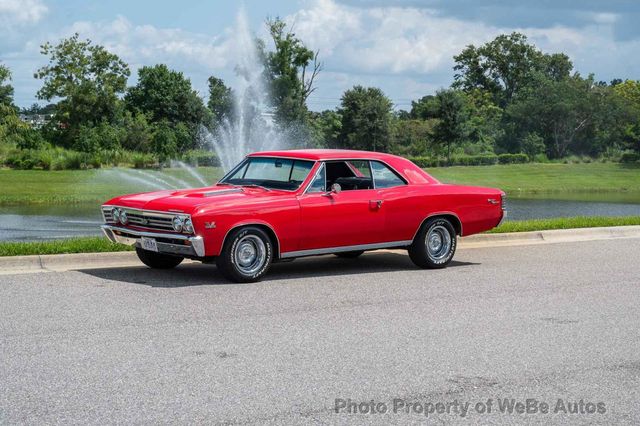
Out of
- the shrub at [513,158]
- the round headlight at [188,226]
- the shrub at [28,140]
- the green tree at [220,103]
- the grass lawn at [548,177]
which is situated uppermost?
the green tree at [220,103]

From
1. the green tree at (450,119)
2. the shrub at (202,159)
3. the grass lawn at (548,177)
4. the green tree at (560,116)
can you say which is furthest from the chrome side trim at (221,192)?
the green tree at (560,116)

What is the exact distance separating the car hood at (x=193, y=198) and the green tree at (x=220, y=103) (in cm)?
5290

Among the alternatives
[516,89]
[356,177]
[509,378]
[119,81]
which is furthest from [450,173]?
[516,89]

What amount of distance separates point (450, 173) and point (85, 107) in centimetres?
2210

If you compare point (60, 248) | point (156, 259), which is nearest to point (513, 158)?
point (60, 248)

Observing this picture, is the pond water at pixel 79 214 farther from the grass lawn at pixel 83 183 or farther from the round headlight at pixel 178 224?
the round headlight at pixel 178 224

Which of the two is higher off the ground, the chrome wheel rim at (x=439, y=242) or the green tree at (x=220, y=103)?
the green tree at (x=220, y=103)

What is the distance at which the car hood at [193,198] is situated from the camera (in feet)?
35.5

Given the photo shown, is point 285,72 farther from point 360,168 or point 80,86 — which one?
point 360,168

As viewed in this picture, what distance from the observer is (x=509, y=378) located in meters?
6.89

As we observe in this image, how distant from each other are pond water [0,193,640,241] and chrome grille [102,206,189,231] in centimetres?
910

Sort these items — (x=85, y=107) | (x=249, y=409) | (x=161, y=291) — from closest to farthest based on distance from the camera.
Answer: (x=249, y=409), (x=161, y=291), (x=85, y=107)

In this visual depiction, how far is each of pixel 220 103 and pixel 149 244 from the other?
6405 centimetres

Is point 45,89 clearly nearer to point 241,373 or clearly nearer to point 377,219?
point 377,219
